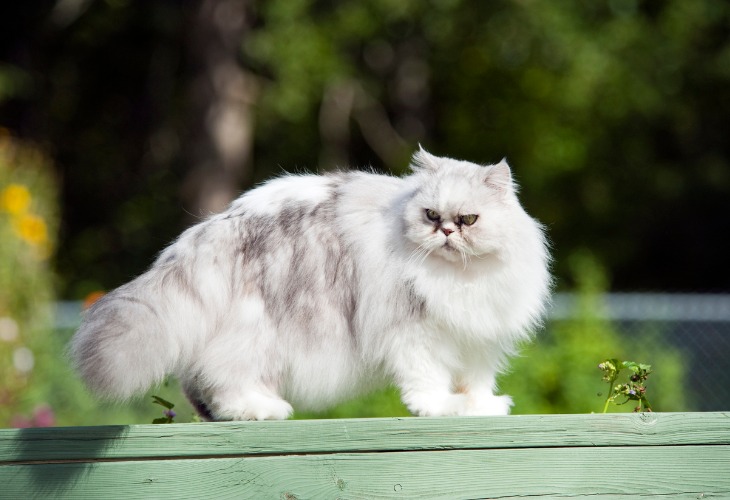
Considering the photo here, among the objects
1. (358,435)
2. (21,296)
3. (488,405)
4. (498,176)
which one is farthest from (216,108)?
(358,435)

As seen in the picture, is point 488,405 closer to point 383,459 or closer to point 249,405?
point 383,459

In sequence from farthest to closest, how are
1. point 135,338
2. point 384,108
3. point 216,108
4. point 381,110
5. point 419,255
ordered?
point 384,108 → point 381,110 → point 216,108 → point 419,255 → point 135,338

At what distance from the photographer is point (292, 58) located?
9242 mm

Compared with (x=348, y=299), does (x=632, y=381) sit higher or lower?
higher

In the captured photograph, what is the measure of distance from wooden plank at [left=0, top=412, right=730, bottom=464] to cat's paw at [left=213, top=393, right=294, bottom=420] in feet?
0.88

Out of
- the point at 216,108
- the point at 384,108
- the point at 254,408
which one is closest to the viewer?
the point at 254,408

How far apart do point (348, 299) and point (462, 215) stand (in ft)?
1.28

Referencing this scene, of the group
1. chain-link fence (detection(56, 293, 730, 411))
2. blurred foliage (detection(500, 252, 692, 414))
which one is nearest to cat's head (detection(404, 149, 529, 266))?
blurred foliage (detection(500, 252, 692, 414))

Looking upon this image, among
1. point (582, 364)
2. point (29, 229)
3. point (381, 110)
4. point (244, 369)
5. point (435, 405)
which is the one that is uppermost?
point (381, 110)

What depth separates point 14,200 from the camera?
5.96 meters

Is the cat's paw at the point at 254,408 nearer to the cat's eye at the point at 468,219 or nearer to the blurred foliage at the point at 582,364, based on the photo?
the cat's eye at the point at 468,219

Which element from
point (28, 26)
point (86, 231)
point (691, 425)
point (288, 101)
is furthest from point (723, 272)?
point (691, 425)

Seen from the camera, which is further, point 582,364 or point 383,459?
point 582,364

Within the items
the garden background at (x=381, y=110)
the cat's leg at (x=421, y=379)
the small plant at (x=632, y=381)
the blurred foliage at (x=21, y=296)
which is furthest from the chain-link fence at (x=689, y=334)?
the cat's leg at (x=421, y=379)
